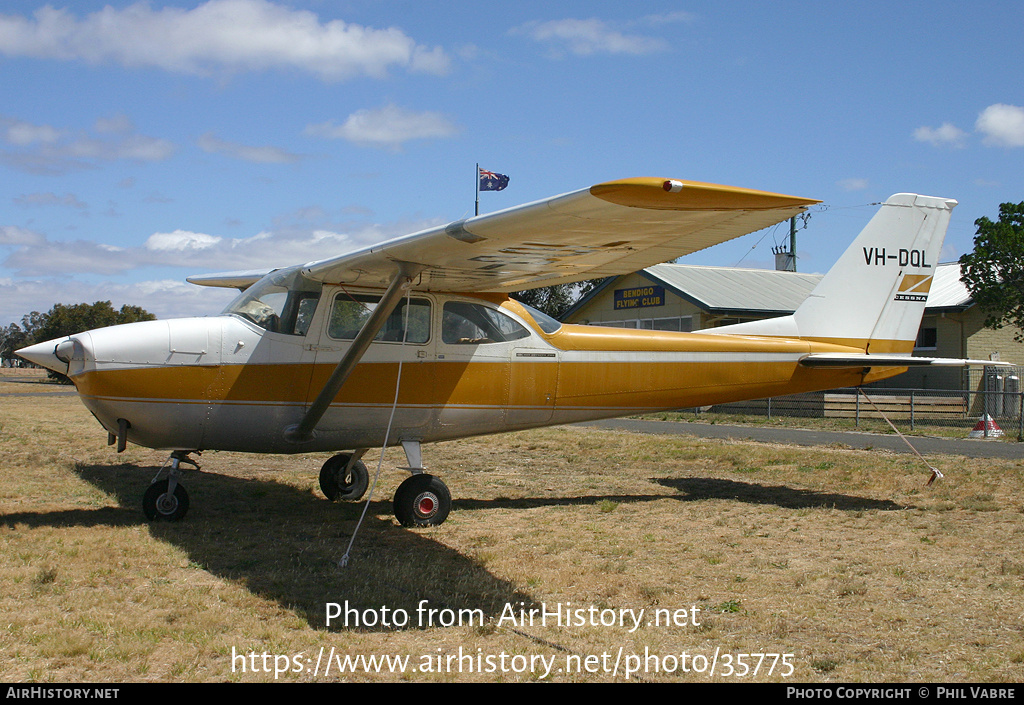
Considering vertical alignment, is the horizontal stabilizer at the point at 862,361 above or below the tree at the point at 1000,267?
below

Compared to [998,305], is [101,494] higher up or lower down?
lower down

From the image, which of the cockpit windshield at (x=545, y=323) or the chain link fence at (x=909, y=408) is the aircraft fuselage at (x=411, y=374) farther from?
the chain link fence at (x=909, y=408)

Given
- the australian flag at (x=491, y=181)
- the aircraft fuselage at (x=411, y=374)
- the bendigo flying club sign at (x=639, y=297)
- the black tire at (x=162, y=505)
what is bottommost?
the black tire at (x=162, y=505)

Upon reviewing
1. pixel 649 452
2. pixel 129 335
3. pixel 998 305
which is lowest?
pixel 649 452

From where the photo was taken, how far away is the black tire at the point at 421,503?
7.57 meters

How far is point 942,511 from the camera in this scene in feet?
28.0

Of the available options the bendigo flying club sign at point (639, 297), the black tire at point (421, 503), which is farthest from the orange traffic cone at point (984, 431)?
the black tire at point (421, 503)

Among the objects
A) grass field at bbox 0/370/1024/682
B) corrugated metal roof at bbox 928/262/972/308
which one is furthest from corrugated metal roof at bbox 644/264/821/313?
grass field at bbox 0/370/1024/682

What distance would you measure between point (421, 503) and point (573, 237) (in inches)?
129

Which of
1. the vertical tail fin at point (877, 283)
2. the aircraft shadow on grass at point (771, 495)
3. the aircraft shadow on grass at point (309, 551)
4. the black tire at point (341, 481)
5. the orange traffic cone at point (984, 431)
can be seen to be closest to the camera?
the aircraft shadow on grass at point (309, 551)

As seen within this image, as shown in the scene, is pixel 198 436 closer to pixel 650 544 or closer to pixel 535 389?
pixel 535 389

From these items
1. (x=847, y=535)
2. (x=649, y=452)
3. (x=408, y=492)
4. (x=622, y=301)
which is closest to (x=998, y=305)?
(x=622, y=301)

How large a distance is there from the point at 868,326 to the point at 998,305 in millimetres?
19884

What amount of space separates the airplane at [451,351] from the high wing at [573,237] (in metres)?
0.03
